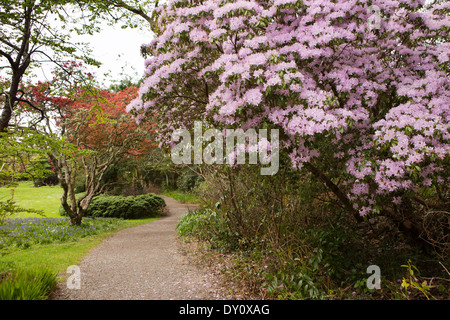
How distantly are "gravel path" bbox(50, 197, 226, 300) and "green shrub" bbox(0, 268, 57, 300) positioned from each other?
0.20m

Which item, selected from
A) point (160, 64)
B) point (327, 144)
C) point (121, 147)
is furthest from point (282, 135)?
point (121, 147)

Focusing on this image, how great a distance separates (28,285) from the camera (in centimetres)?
321

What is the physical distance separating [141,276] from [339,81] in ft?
14.2

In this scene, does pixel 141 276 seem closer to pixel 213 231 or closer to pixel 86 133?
pixel 213 231

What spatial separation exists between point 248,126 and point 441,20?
3.00 meters

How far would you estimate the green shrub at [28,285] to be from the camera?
3.04 m

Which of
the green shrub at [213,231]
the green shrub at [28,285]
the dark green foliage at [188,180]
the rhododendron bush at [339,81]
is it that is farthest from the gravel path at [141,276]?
the dark green foliage at [188,180]

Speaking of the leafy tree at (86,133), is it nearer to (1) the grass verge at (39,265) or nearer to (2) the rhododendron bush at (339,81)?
(1) the grass verge at (39,265)

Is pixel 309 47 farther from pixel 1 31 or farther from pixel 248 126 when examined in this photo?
pixel 1 31

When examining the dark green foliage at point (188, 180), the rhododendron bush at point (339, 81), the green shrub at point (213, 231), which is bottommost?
the green shrub at point (213, 231)

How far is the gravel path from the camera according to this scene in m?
3.85

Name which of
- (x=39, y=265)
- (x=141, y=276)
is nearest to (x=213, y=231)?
(x=141, y=276)

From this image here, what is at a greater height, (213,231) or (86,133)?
(86,133)

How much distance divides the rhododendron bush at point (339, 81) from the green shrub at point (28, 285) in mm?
2894
